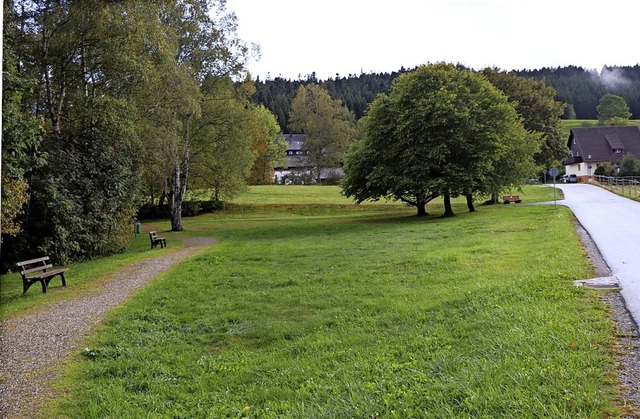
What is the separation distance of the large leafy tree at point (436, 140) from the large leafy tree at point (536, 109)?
20.4m

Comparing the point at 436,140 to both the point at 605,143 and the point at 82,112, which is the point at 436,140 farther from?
the point at 605,143

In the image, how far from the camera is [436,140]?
3034 centimetres

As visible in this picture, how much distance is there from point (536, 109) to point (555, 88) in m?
A: 105

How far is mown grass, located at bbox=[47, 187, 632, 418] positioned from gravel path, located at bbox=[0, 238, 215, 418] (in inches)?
12.3

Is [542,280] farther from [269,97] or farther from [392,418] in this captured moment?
[269,97]

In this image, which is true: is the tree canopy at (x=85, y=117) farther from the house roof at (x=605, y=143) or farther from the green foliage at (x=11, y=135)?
the house roof at (x=605, y=143)

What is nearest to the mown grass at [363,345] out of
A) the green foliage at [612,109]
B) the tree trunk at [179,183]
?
the tree trunk at [179,183]

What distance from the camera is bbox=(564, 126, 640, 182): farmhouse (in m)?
74.8

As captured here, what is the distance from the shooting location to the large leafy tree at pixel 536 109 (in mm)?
51906

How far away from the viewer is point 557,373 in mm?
4508

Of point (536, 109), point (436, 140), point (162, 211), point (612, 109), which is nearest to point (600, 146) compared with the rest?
point (536, 109)

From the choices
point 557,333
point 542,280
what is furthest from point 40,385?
point 542,280

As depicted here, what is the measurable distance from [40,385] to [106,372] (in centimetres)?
79

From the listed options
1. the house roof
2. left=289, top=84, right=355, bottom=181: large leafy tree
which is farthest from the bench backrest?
the house roof
